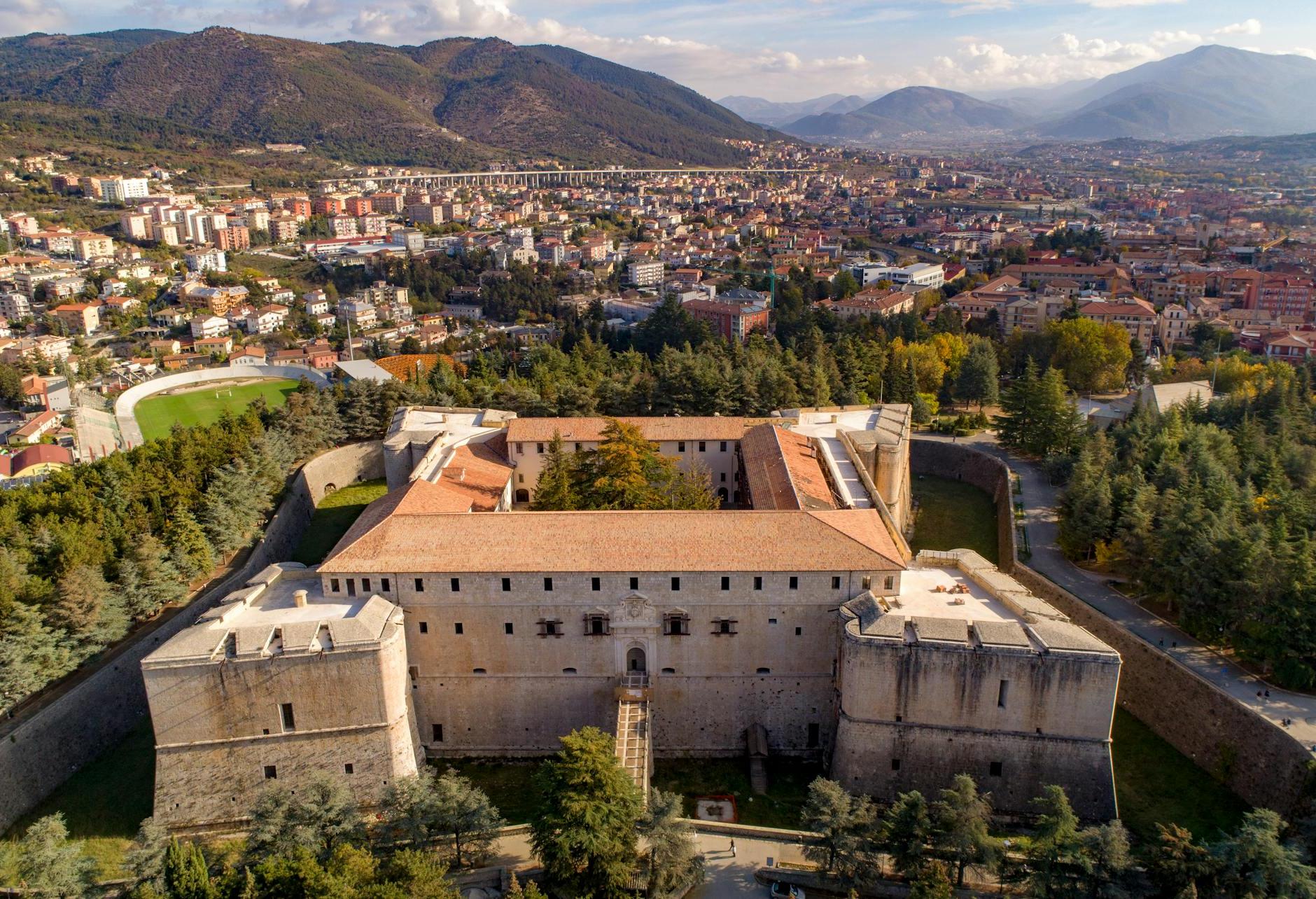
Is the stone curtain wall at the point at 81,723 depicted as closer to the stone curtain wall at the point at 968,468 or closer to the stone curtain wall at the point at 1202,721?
the stone curtain wall at the point at 1202,721

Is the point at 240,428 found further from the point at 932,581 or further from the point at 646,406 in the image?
the point at 932,581

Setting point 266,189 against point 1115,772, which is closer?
point 1115,772

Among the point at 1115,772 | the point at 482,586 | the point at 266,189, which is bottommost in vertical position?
the point at 1115,772

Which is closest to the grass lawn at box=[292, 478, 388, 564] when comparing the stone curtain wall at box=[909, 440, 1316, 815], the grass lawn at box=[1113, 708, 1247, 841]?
the stone curtain wall at box=[909, 440, 1316, 815]

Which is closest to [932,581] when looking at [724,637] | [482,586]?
[724,637]

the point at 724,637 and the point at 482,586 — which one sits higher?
the point at 482,586

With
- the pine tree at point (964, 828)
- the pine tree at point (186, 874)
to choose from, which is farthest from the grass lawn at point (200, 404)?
the pine tree at point (964, 828)

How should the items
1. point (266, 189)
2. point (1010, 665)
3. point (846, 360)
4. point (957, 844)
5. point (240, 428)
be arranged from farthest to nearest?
point (266, 189), point (846, 360), point (240, 428), point (1010, 665), point (957, 844)
